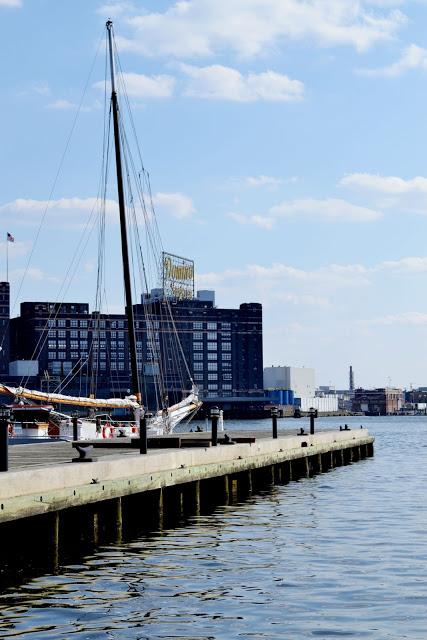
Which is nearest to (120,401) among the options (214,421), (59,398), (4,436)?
(59,398)

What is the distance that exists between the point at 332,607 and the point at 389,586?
2.66 meters

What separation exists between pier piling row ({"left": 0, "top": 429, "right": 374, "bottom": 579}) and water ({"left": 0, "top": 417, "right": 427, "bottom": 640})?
3.16 ft

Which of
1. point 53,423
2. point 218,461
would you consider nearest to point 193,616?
point 218,461

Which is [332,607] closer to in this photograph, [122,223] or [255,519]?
[255,519]

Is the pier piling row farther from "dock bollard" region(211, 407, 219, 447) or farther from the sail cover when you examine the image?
the sail cover

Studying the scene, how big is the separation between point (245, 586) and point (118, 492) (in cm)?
774

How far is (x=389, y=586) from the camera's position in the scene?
24.2m

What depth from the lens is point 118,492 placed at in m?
31.3

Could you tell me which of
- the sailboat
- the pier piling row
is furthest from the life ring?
the pier piling row

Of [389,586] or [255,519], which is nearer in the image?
[389,586]

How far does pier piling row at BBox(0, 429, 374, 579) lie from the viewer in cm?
2667

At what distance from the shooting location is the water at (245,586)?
66.8ft

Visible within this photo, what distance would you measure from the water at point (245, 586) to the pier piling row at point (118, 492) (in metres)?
0.96

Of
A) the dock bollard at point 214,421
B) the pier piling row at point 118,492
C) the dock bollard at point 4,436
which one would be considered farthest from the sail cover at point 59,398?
the dock bollard at point 4,436
